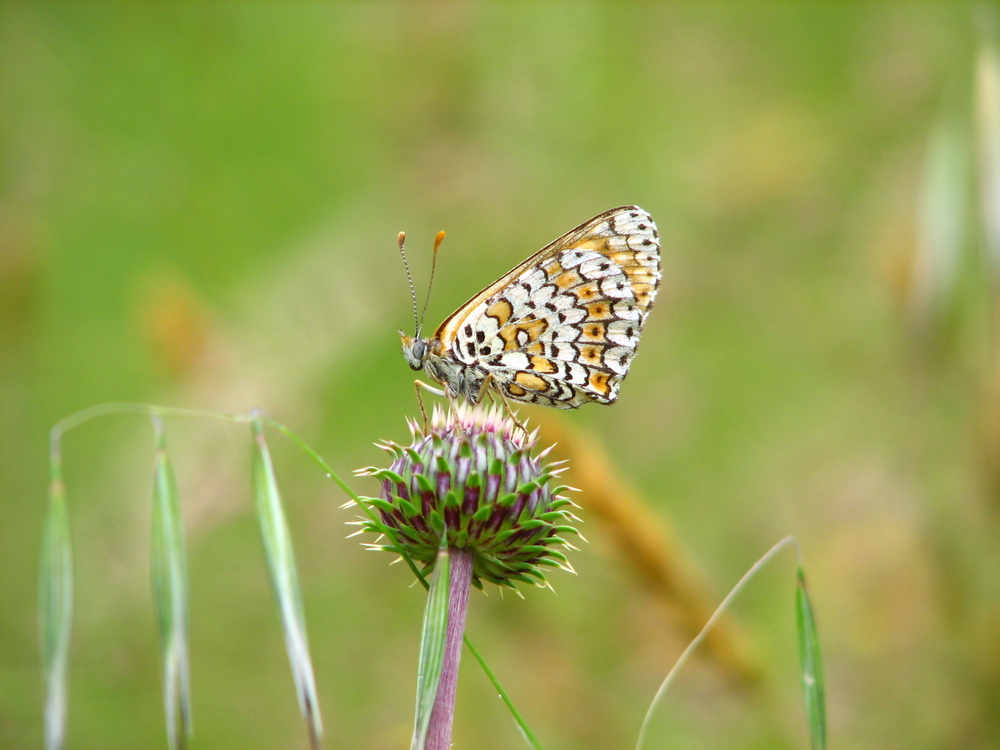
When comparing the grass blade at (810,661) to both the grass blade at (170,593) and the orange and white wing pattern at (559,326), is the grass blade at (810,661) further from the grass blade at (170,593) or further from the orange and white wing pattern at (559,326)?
the grass blade at (170,593)

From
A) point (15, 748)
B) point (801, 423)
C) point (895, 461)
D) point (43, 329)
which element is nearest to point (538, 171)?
point (801, 423)

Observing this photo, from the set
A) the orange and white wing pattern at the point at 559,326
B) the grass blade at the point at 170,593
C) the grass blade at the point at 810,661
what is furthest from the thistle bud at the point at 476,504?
the orange and white wing pattern at the point at 559,326

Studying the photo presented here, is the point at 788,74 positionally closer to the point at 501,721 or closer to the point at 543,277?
the point at 543,277

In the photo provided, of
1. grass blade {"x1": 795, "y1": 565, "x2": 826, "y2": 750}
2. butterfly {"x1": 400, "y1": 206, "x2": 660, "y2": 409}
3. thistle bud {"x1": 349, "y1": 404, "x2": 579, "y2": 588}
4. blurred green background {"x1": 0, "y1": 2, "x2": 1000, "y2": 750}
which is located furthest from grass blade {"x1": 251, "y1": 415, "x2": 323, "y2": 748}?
blurred green background {"x1": 0, "y1": 2, "x2": 1000, "y2": 750}

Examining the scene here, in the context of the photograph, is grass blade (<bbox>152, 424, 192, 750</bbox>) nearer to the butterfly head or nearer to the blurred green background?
the butterfly head

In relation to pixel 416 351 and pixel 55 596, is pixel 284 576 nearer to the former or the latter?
pixel 55 596
